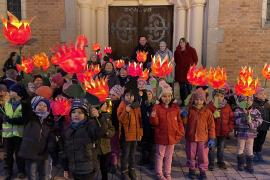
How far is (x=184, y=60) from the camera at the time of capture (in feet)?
Result: 28.4

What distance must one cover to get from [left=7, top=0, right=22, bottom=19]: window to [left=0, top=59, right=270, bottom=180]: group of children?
4.76 metres

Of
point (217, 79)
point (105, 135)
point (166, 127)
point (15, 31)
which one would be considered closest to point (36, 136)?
point (105, 135)

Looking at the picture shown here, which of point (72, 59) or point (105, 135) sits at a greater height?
point (72, 59)

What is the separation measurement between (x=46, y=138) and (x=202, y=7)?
655 cm

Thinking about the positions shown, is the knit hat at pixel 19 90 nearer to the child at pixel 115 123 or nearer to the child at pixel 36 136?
the child at pixel 36 136

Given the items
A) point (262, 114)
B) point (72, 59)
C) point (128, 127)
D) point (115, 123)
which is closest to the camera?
point (72, 59)

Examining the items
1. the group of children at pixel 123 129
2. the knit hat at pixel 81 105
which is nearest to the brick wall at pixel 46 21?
the group of children at pixel 123 129

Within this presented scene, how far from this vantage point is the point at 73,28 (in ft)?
31.9

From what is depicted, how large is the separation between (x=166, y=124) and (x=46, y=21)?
6.15m

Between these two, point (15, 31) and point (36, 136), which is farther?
Result: point (15, 31)

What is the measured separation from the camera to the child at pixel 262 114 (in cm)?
582

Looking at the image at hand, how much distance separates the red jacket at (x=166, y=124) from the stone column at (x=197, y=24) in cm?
487

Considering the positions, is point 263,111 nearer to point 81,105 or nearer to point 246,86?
point 246,86

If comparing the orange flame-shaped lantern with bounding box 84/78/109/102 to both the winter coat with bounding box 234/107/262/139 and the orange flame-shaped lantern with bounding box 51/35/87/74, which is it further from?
the winter coat with bounding box 234/107/262/139
